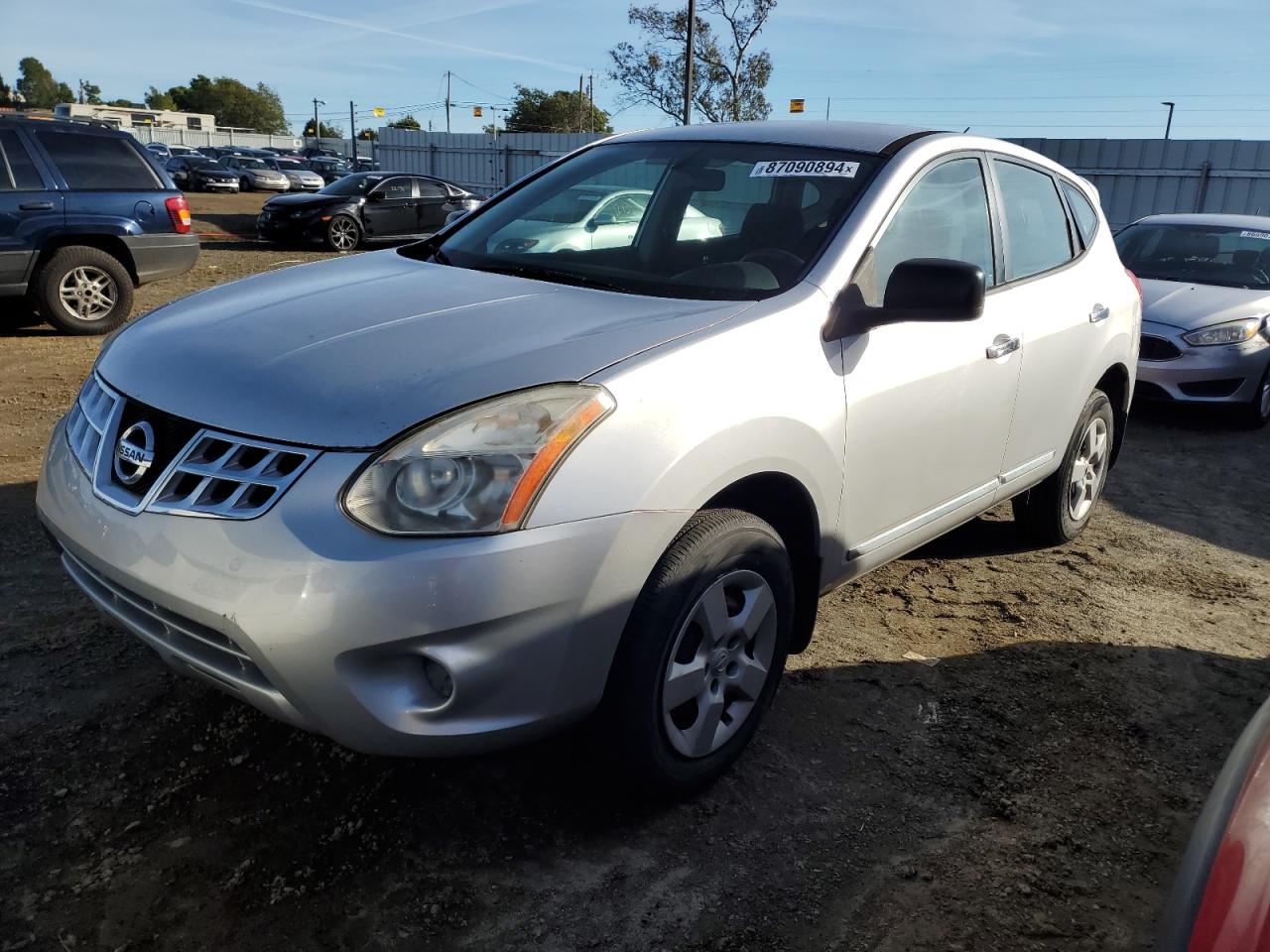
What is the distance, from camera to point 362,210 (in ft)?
57.4

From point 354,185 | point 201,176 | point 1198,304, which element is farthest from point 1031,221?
point 201,176

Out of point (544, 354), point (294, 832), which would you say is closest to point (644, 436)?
point (544, 354)

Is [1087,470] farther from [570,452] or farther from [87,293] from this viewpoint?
[87,293]

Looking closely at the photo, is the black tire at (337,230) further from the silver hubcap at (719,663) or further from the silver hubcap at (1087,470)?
the silver hubcap at (719,663)

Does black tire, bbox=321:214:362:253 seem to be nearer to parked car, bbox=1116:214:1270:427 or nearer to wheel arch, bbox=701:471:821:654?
parked car, bbox=1116:214:1270:427

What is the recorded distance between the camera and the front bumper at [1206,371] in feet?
23.9

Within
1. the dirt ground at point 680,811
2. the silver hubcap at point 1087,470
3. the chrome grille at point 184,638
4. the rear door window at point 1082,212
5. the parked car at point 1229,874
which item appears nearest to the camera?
the parked car at point 1229,874

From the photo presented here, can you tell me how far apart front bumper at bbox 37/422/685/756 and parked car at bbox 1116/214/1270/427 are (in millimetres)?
6490

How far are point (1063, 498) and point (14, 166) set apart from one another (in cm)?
801

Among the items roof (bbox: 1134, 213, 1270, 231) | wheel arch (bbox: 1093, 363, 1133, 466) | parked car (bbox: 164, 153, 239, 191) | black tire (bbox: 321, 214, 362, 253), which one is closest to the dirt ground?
wheel arch (bbox: 1093, 363, 1133, 466)

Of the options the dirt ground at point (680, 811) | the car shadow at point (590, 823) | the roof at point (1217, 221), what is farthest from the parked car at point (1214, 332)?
the car shadow at point (590, 823)

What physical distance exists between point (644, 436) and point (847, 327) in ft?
2.83

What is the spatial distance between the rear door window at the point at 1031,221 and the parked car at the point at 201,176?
37062 millimetres

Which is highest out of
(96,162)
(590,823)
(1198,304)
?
(96,162)
